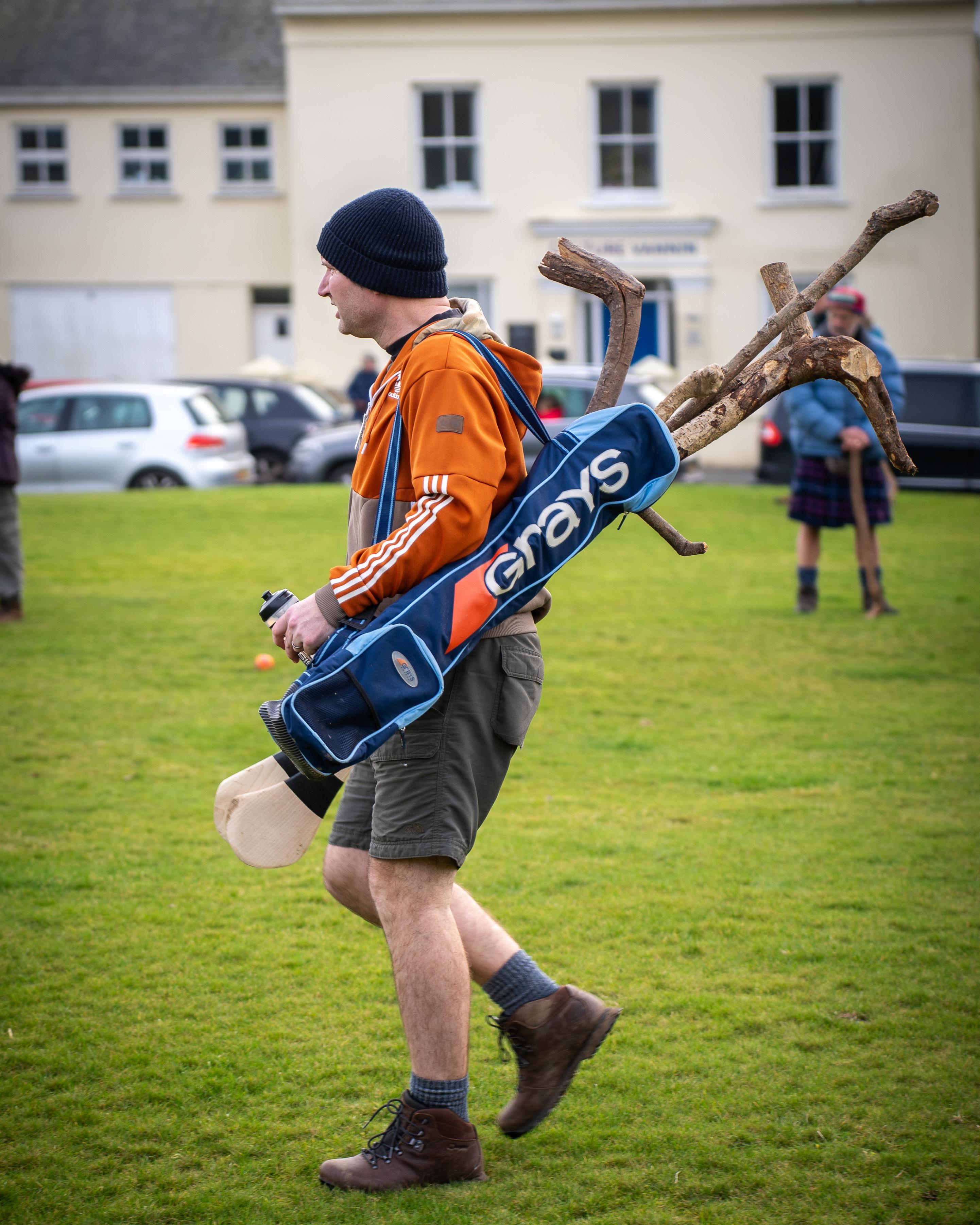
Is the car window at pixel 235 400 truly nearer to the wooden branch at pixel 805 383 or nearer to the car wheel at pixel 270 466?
the car wheel at pixel 270 466

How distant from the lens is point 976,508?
16625 millimetres

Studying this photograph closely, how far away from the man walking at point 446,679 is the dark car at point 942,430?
51.9 ft

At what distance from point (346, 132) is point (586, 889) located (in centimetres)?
2535

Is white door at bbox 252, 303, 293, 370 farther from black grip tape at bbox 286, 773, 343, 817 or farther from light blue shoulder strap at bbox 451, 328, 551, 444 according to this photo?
light blue shoulder strap at bbox 451, 328, 551, 444

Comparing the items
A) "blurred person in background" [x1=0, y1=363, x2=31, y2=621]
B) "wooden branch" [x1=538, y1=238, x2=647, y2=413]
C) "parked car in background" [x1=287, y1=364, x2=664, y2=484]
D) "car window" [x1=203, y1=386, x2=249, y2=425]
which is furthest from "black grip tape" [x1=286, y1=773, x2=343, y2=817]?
"car window" [x1=203, y1=386, x2=249, y2=425]

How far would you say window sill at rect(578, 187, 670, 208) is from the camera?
27688 mm

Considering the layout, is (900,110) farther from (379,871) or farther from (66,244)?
(379,871)

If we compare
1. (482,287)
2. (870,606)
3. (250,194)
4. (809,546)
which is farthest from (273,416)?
(870,606)

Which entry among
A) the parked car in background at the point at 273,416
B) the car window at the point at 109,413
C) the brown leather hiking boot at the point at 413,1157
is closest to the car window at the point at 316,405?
the parked car in background at the point at 273,416

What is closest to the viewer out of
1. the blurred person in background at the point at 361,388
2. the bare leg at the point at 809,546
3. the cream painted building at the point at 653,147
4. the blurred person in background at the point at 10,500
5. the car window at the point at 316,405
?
the blurred person in background at the point at 10,500

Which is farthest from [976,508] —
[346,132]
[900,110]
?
[346,132]

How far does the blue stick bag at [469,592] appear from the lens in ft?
9.04

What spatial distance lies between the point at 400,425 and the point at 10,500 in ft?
23.9

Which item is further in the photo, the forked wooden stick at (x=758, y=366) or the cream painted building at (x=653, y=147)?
the cream painted building at (x=653, y=147)
